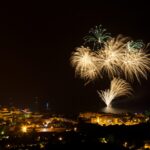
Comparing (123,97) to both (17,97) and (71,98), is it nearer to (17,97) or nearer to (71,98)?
(71,98)

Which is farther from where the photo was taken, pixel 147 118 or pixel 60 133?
pixel 147 118

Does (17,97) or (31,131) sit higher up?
(17,97)

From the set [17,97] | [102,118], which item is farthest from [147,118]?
[17,97]

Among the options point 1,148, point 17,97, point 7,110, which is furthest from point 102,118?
point 17,97

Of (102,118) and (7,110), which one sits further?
(7,110)

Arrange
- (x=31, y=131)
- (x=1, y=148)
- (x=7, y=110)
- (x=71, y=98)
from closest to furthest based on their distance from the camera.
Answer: (x=1, y=148), (x=31, y=131), (x=7, y=110), (x=71, y=98)

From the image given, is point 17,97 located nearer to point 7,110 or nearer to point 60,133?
point 7,110

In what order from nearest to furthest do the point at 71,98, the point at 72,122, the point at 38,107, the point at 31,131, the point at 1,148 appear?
the point at 1,148 < the point at 31,131 < the point at 72,122 < the point at 38,107 < the point at 71,98

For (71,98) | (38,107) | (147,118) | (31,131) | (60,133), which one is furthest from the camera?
(71,98)

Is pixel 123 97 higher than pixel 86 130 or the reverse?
higher
